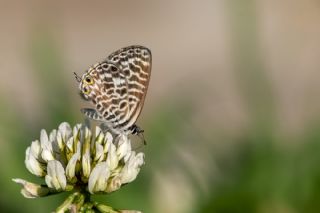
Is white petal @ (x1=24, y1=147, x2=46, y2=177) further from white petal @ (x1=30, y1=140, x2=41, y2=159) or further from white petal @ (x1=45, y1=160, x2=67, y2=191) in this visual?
white petal @ (x1=45, y1=160, x2=67, y2=191)

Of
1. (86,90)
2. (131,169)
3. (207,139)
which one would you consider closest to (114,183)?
(131,169)

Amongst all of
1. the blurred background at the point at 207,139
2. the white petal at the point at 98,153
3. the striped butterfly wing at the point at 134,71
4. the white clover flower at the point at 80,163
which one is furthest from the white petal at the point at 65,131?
the blurred background at the point at 207,139

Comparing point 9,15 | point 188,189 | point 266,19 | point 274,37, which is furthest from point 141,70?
point 9,15

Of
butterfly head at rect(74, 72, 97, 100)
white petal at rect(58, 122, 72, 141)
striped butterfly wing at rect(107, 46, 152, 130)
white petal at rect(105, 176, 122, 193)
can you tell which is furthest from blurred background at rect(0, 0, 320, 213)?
white petal at rect(105, 176, 122, 193)

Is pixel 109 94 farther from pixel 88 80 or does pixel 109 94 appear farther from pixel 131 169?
pixel 131 169

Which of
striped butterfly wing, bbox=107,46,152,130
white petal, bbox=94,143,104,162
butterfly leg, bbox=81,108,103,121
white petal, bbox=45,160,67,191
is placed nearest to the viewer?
white petal, bbox=45,160,67,191

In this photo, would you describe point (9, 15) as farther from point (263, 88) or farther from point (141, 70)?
point (141, 70)
